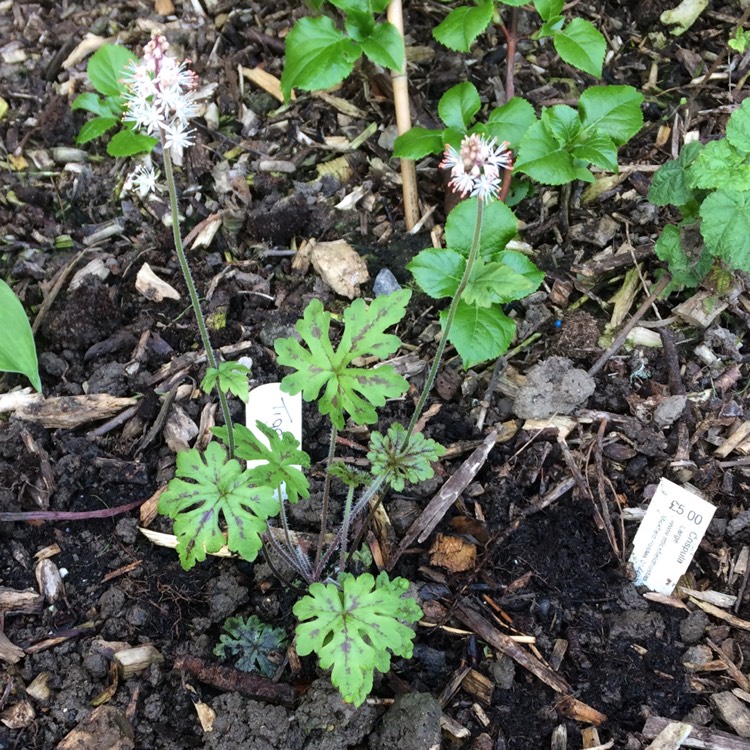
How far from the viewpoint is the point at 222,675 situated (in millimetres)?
2215

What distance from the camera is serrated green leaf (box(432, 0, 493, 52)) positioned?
9.30 ft

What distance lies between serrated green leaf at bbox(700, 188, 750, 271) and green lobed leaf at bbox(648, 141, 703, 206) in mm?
160

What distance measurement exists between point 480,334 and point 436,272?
281mm

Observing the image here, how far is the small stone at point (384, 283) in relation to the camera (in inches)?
121

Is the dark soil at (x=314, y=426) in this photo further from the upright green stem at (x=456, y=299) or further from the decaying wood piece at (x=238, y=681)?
the upright green stem at (x=456, y=299)

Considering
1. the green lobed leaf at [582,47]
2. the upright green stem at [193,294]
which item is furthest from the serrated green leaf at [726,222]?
the upright green stem at [193,294]

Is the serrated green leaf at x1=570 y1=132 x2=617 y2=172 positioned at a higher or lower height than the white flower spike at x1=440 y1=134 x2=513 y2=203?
lower

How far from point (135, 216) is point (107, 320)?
665 mm

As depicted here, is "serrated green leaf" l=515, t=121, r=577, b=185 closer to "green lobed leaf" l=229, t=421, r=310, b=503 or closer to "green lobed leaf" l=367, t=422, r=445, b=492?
"green lobed leaf" l=367, t=422, r=445, b=492

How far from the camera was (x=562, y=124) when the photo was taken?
2803 mm

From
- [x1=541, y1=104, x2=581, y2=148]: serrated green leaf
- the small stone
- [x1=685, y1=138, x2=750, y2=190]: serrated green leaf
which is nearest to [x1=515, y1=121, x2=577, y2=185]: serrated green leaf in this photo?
[x1=541, y1=104, x2=581, y2=148]: serrated green leaf

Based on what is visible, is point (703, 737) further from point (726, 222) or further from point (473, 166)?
point (473, 166)

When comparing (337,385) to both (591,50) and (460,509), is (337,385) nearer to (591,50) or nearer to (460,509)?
(460,509)

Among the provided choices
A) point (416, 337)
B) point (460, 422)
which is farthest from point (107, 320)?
point (460, 422)
